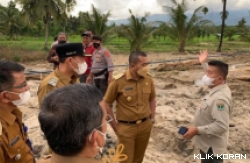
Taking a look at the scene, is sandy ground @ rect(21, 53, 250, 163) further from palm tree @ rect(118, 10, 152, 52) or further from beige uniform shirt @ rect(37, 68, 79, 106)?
palm tree @ rect(118, 10, 152, 52)

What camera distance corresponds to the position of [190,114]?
611 cm

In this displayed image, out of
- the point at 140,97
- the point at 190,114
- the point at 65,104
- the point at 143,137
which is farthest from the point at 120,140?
the point at 190,114

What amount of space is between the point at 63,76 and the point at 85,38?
3502 mm

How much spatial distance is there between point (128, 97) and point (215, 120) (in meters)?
1.05

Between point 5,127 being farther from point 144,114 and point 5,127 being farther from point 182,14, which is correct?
point 182,14

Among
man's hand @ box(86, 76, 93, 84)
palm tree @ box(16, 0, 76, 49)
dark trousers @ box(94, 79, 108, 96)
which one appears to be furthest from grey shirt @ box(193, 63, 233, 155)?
palm tree @ box(16, 0, 76, 49)

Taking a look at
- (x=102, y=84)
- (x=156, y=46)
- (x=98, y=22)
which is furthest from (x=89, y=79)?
(x=156, y=46)

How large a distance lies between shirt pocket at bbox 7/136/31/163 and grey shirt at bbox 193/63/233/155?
1.71 metres

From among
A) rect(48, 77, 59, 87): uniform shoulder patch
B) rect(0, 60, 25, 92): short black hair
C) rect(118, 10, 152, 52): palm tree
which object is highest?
rect(118, 10, 152, 52): palm tree

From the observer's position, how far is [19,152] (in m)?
1.93

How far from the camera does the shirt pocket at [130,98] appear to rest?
3271mm

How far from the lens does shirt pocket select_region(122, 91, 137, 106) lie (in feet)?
10.7

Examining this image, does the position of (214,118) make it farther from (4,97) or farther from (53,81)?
(4,97)

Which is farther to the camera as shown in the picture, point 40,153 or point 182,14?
point 182,14
